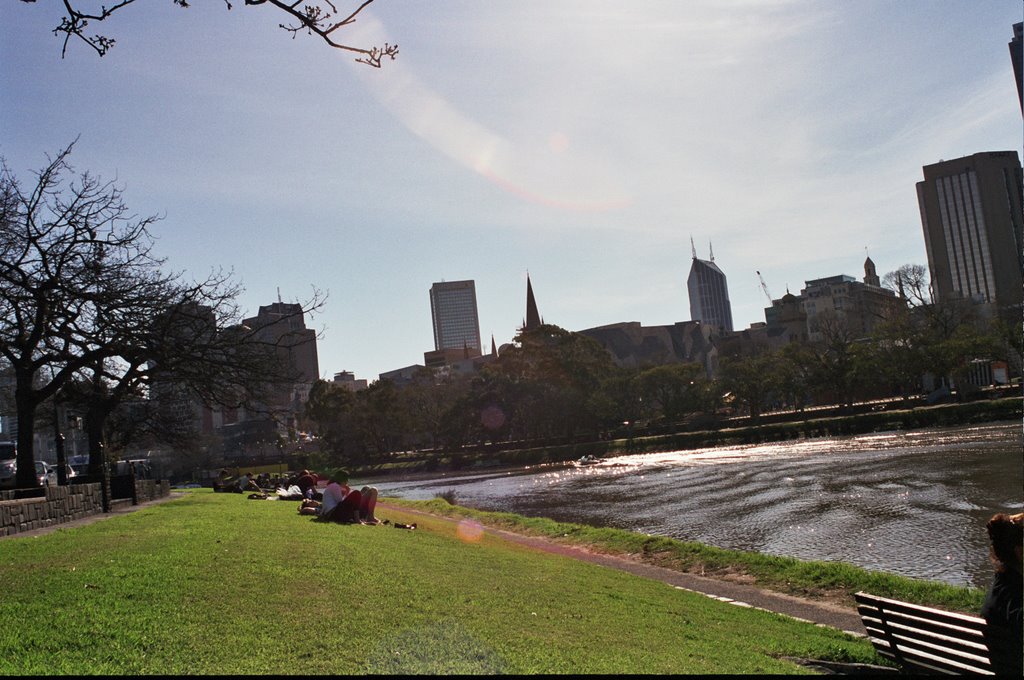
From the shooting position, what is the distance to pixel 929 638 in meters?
6.72

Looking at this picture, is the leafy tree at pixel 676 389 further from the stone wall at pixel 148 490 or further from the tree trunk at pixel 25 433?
the tree trunk at pixel 25 433

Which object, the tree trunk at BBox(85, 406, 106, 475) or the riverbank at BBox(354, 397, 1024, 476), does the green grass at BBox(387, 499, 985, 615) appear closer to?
the tree trunk at BBox(85, 406, 106, 475)

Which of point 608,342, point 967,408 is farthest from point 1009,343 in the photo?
point 608,342

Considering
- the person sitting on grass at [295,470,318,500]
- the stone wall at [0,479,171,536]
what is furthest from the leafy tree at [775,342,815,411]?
the stone wall at [0,479,171,536]

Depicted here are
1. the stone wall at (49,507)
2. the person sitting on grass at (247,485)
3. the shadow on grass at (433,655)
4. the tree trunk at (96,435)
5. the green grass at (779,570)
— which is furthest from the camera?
the person sitting on grass at (247,485)

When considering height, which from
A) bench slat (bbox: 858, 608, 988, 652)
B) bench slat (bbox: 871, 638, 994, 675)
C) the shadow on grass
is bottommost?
bench slat (bbox: 871, 638, 994, 675)

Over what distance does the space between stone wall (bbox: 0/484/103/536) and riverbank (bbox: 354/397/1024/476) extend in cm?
4660

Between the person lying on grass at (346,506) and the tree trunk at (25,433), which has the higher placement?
the tree trunk at (25,433)

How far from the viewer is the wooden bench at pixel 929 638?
19.7 ft

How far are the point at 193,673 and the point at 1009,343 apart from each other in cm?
5627

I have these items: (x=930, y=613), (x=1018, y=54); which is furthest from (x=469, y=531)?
(x=1018, y=54)

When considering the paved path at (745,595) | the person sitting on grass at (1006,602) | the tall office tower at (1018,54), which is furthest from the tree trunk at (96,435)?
the tall office tower at (1018,54)

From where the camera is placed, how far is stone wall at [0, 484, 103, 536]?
13.4m

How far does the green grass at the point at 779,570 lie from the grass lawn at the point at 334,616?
7.45 ft
